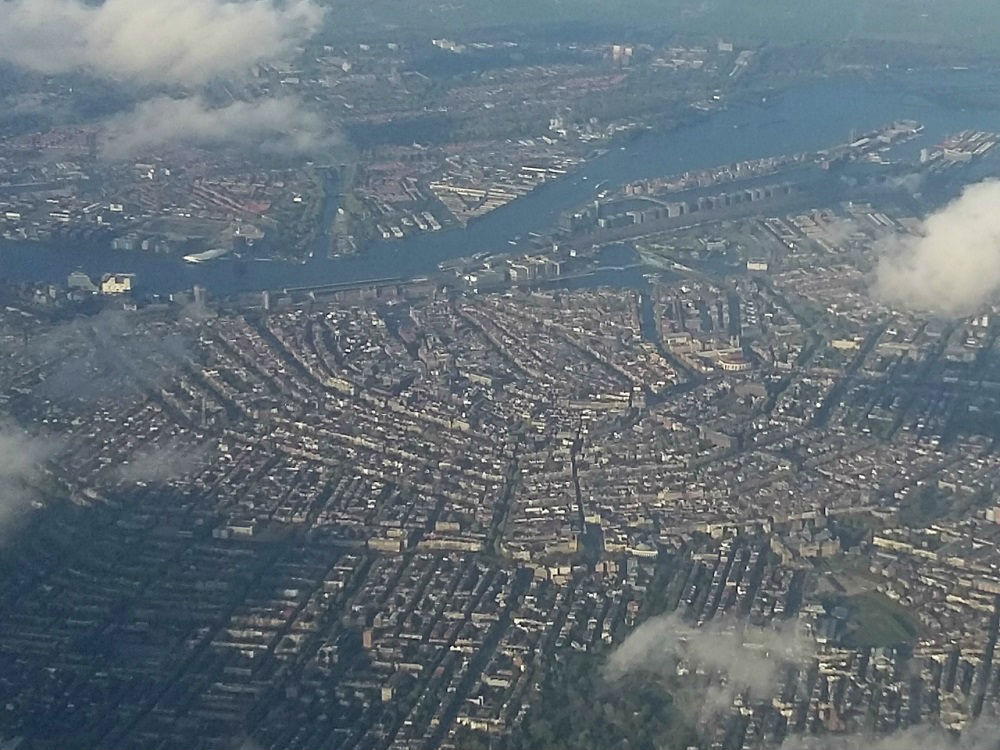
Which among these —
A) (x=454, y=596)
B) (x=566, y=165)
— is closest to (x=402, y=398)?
(x=454, y=596)

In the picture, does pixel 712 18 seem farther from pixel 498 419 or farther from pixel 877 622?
pixel 877 622

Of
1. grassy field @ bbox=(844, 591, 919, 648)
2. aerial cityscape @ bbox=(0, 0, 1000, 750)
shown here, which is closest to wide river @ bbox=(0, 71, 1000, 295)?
aerial cityscape @ bbox=(0, 0, 1000, 750)

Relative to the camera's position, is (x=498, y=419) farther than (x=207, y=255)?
No

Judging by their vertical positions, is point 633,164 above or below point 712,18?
above

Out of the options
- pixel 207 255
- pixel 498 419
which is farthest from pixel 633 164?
pixel 498 419

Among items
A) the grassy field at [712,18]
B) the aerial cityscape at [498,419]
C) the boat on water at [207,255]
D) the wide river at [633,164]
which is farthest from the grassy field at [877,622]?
the grassy field at [712,18]

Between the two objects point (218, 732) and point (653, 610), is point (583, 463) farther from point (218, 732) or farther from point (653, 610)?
point (218, 732)
